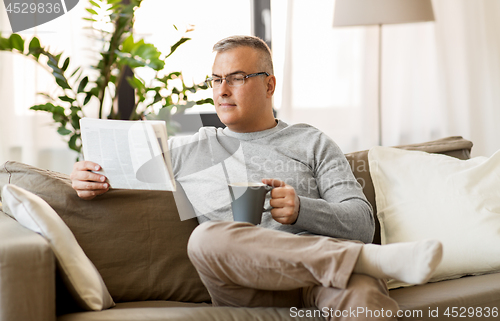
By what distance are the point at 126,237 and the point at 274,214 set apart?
18.0 inches

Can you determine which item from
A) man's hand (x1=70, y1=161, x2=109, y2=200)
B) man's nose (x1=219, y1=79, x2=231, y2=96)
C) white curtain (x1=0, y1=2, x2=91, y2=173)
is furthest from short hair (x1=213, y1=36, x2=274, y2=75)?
white curtain (x1=0, y1=2, x2=91, y2=173)

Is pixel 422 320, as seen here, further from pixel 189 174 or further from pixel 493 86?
pixel 493 86

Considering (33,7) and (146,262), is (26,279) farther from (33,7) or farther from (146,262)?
(33,7)

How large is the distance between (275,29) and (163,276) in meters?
1.78

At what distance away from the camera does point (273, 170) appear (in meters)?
1.58

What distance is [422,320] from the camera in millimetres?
1291

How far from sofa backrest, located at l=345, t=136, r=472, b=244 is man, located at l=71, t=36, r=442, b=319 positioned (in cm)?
22

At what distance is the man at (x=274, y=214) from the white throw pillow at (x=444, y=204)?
22 cm

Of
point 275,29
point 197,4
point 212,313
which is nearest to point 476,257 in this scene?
point 212,313

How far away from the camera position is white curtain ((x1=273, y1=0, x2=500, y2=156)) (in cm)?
278

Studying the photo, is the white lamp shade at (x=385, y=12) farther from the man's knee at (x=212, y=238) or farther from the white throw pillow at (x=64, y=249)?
the white throw pillow at (x=64, y=249)

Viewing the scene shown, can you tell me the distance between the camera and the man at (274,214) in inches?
43.9
